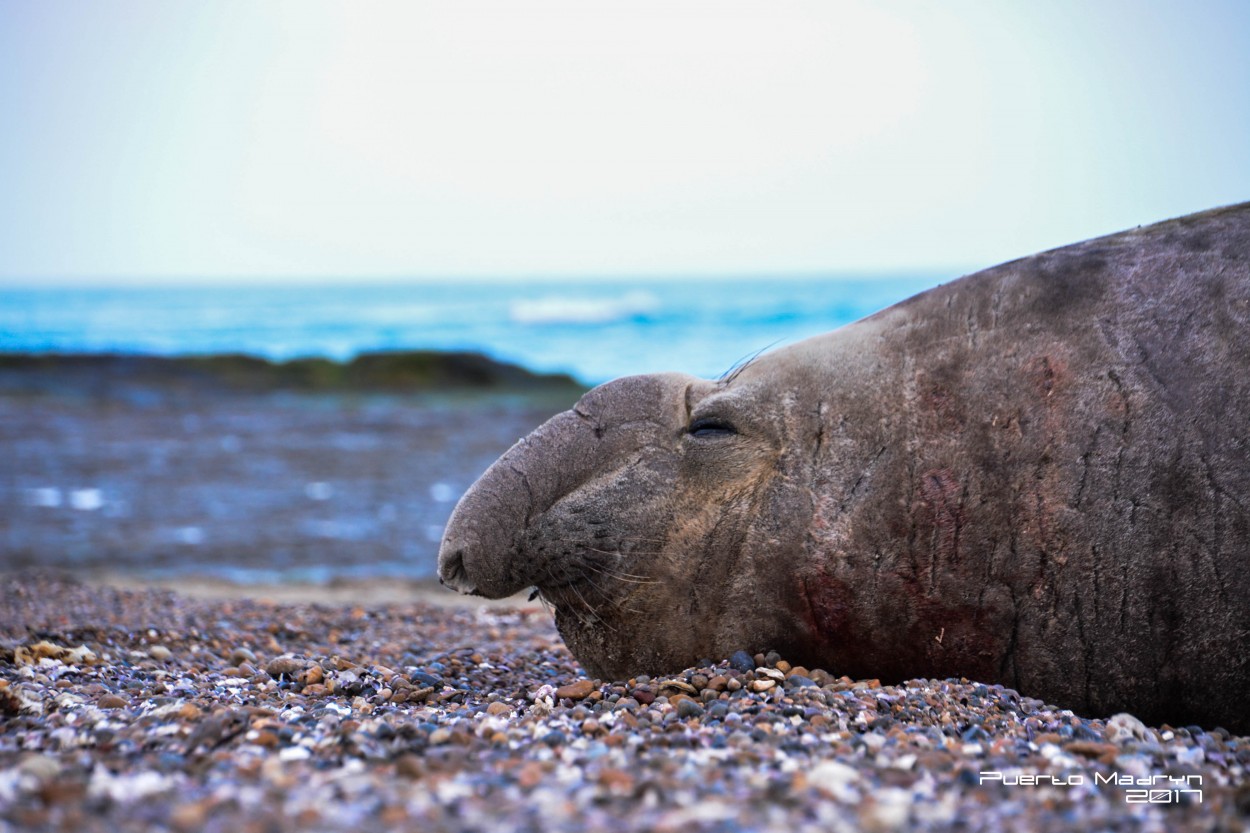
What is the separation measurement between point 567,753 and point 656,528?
120 centimetres

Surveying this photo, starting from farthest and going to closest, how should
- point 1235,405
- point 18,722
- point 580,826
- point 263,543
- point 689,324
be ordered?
point 689,324 < point 263,543 < point 1235,405 < point 18,722 < point 580,826

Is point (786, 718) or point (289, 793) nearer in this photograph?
point (289, 793)

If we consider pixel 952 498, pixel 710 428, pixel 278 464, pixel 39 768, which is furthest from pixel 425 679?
pixel 278 464

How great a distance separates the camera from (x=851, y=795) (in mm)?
2680

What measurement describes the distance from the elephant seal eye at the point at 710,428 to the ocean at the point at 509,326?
66.4ft

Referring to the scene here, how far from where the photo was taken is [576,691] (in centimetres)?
399

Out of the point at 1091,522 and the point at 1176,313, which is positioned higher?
the point at 1176,313

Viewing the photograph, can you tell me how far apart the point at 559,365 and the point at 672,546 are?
29.3m

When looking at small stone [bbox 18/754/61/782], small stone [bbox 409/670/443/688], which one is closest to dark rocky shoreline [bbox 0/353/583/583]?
small stone [bbox 409/670/443/688]

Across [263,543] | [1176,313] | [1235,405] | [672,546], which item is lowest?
[263,543]

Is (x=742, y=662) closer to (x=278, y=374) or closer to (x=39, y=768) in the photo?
(x=39, y=768)

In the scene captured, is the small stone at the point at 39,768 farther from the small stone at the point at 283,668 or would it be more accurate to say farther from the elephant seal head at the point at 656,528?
the small stone at the point at 283,668

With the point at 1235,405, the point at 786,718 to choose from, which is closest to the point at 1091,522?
the point at 1235,405

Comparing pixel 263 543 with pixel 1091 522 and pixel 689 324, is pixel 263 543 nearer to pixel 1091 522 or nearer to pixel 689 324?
pixel 1091 522
